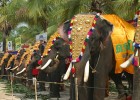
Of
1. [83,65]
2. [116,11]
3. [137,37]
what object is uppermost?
[116,11]

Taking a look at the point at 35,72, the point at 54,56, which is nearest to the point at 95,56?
the point at 54,56

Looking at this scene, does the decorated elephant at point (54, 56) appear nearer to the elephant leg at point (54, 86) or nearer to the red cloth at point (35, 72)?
the elephant leg at point (54, 86)

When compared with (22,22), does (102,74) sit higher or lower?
lower

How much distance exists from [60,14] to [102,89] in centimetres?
816

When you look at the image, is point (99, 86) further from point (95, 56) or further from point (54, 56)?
point (54, 56)

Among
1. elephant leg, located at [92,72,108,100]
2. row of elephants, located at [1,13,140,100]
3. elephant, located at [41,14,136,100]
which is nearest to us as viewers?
row of elephants, located at [1,13,140,100]

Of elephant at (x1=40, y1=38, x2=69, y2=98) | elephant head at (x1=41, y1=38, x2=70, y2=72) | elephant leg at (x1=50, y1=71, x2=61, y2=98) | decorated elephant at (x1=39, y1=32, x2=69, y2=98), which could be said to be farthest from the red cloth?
elephant head at (x1=41, y1=38, x2=70, y2=72)

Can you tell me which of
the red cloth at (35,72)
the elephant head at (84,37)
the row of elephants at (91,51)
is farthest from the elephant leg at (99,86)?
the red cloth at (35,72)

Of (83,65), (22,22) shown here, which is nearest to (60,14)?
(83,65)

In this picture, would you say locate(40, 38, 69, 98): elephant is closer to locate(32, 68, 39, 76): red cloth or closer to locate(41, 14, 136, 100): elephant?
locate(32, 68, 39, 76): red cloth

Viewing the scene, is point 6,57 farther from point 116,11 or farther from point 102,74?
point 102,74

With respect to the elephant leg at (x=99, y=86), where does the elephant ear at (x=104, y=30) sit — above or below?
above

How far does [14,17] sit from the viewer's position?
2702 cm

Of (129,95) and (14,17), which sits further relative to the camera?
(14,17)
